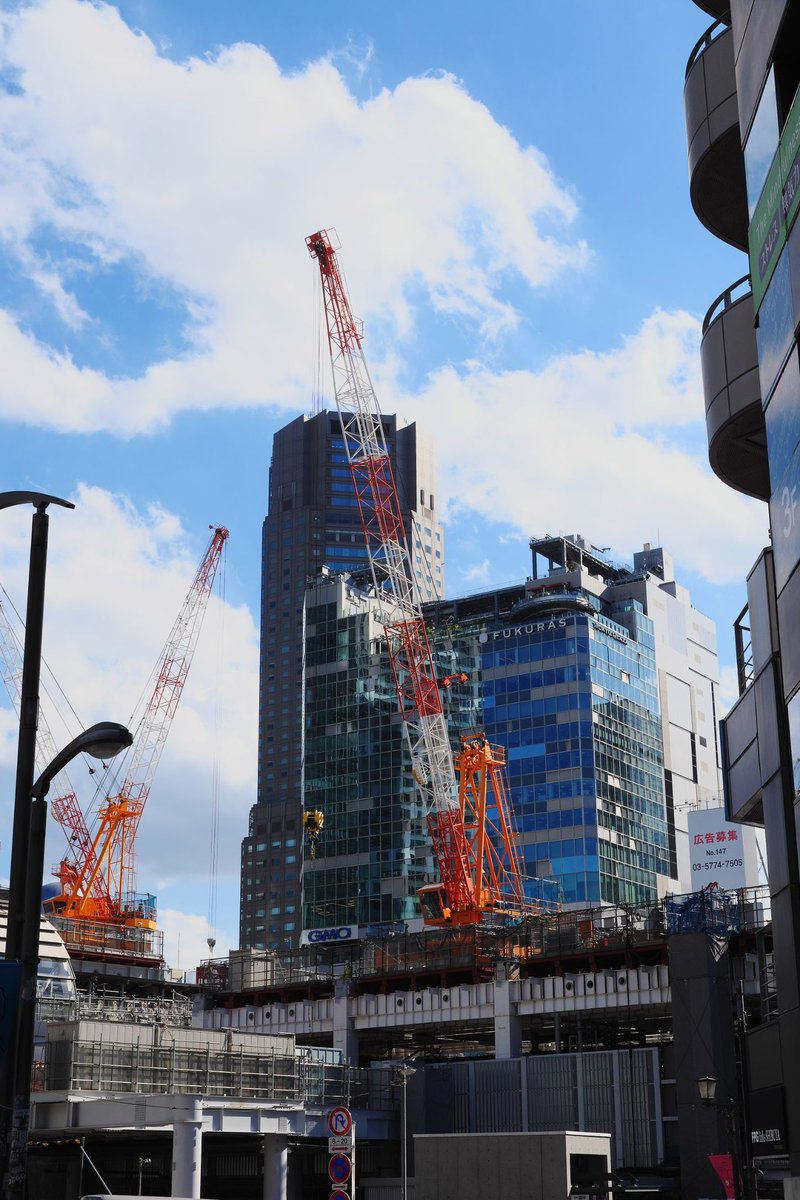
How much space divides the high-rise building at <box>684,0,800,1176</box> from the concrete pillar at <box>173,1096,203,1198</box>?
103ft

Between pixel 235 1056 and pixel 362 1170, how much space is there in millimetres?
18760

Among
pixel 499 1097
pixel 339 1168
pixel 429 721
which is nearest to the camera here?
pixel 339 1168

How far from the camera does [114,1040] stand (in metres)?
62.0

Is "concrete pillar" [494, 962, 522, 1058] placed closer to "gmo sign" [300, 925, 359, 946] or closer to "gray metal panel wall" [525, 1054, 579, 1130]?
"gray metal panel wall" [525, 1054, 579, 1130]

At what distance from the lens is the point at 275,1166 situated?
6575cm

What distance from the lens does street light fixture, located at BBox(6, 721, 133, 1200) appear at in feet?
50.6

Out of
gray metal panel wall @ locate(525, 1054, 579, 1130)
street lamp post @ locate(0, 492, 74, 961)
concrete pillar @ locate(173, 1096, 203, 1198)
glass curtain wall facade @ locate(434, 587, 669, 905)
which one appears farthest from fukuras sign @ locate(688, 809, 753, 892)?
street lamp post @ locate(0, 492, 74, 961)

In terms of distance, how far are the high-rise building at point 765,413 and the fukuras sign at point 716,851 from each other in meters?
130

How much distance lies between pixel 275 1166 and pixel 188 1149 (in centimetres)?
896

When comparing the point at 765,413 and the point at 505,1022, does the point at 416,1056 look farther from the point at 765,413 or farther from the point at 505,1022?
the point at 765,413

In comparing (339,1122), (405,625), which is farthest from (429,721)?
(339,1122)

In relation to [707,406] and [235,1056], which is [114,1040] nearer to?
[235,1056]

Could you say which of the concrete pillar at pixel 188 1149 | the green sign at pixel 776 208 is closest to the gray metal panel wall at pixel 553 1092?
the concrete pillar at pixel 188 1149

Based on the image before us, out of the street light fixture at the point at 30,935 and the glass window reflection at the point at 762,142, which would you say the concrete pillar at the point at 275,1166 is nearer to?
the glass window reflection at the point at 762,142
